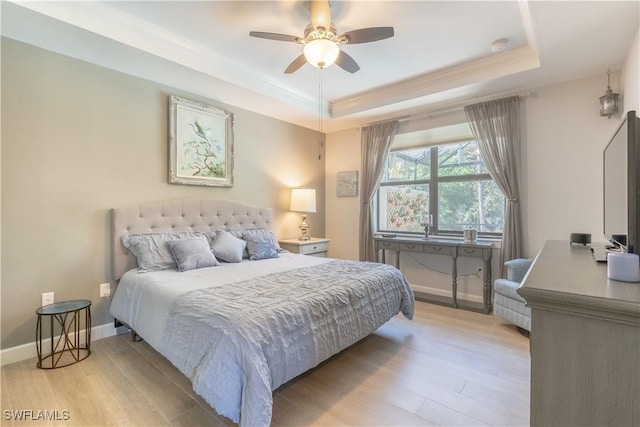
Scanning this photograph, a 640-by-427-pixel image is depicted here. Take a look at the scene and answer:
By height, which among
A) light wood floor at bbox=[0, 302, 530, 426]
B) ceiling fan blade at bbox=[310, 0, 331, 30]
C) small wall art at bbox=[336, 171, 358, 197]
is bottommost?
light wood floor at bbox=[0, 302, 530, 426]

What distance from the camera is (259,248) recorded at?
3.39m

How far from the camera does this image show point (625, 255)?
0.92 m

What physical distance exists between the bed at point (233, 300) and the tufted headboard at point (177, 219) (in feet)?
0.03

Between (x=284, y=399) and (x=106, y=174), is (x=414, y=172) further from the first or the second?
(x=106, y=174)

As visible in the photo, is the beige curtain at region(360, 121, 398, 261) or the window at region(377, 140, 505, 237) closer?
the window at region(377, 140, 505, 237)

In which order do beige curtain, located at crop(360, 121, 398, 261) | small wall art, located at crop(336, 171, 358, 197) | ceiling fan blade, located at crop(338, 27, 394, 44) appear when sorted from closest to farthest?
ceiling fan blade, located at crop(338, 27, 394, 44) < beige curtain, located at crop(360, 121, 398, 261) < small wall art, located at crop(336, 171, 358, 197)

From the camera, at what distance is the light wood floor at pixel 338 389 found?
5.65ft

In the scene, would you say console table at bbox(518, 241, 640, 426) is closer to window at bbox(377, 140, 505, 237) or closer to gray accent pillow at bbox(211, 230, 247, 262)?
gray accent pillow at bbox(211, 230, 247, 262)

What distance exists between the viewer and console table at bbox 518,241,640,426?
72cm

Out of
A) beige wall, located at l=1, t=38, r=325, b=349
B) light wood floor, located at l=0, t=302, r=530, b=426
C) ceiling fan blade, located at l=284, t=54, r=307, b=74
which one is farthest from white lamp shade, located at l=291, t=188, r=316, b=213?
light wood floor, located at l=0, t=302, r=530, b=426

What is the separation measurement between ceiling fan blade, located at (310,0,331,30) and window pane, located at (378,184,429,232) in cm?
277

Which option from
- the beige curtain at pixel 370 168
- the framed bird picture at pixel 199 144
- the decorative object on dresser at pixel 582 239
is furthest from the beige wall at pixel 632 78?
the framed bird picture at pixel 199 144

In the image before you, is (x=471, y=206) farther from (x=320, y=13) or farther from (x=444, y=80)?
(x=320, y=13)

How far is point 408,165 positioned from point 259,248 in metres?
2.56
